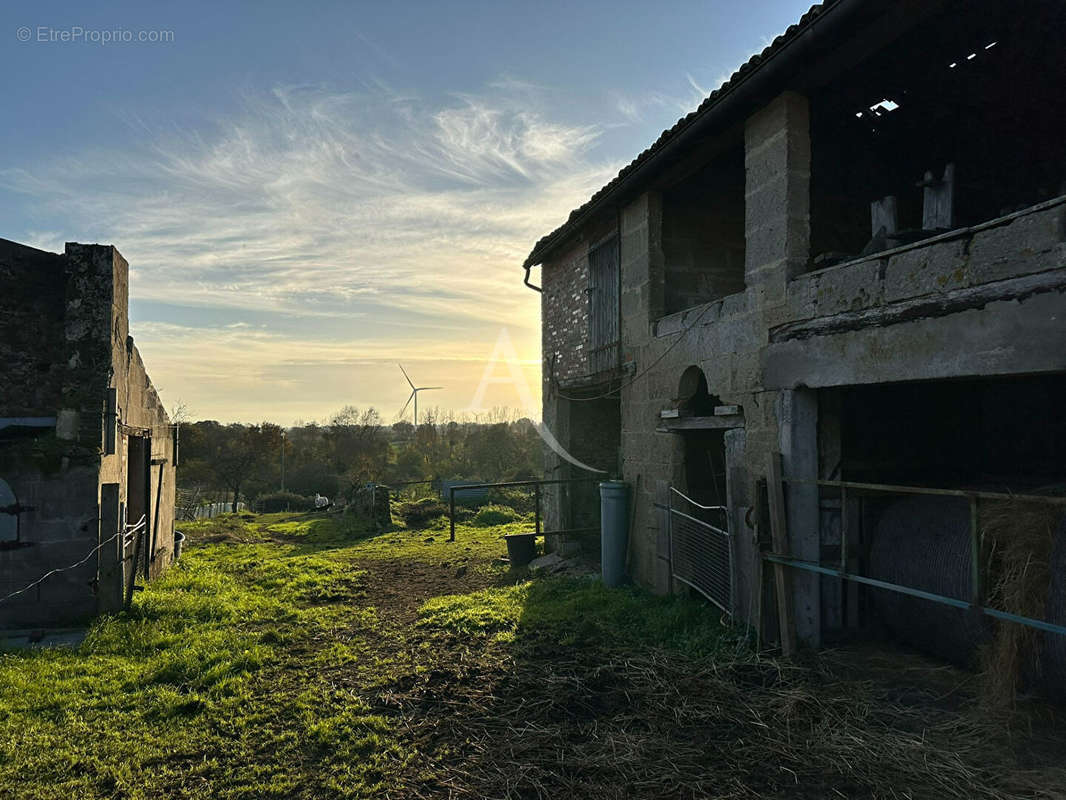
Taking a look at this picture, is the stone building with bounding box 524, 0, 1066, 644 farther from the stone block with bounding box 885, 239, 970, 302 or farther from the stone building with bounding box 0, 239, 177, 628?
the stone building with bounding box 0, 239, 177, 628

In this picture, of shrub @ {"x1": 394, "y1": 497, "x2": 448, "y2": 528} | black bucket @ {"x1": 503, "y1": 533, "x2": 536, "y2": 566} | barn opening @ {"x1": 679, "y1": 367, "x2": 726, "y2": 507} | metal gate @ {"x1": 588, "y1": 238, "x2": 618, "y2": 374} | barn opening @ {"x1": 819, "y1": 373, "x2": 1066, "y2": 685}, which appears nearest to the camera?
barn opening @ {"x1": 819, "y1": 373, "x2": 1066, "y2": 685}

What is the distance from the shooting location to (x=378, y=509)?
59.9 feet

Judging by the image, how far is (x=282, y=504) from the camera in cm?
2469

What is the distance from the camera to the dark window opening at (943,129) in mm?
5488

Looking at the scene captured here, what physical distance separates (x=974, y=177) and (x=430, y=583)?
9.33 metres

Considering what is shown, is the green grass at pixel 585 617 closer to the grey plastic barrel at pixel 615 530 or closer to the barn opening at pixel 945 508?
the grey plastic barrel at pixel 615 530

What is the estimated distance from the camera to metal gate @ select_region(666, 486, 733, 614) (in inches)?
269

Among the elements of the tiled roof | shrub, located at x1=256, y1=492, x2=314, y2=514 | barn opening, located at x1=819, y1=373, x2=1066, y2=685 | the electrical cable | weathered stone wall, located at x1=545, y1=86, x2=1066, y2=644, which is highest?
the tiled roof

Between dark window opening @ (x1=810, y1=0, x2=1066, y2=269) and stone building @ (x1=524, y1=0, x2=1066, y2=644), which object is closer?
stone building @ (x1=524, y1=0, x2=1066, y2=644)

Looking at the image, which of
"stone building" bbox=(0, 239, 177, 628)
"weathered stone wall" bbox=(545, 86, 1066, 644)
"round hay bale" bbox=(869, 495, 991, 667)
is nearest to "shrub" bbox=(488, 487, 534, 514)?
"weathered stone wall" bbox=(545, 86, 1066, 644)

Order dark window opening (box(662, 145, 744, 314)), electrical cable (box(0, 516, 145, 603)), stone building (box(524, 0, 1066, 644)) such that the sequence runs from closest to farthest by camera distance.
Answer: stone building (box(524, 0, 1066, 644)) → electrical cable (box(0, 516, 145, 603)) → dark window opening (box(662, 145, 744, 314))

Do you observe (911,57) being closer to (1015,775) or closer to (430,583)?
(1015,775)

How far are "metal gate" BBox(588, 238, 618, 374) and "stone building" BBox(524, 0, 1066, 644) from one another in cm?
14

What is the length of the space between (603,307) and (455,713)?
22.4 ft
